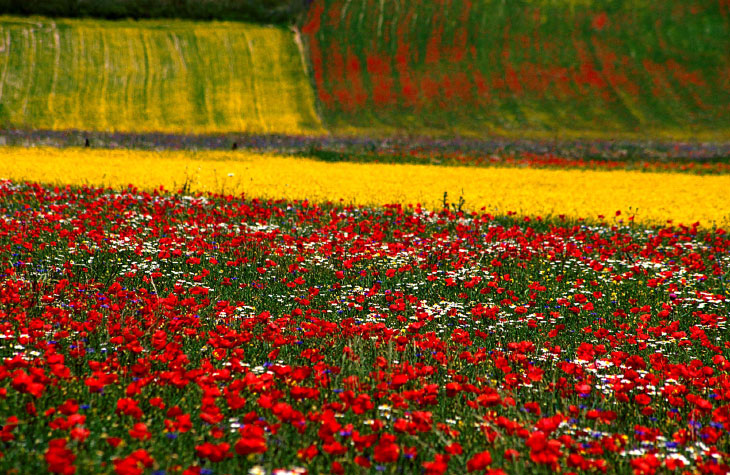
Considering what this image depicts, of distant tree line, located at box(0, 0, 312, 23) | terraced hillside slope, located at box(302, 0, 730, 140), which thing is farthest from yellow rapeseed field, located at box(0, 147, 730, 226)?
distant tree line, located at box(0, 0, 312, 23)

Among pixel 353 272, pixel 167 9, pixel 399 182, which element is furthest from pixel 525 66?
pixel 353 272

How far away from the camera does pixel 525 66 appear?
5031cm

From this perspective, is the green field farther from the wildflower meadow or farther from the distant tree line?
the distant tree line

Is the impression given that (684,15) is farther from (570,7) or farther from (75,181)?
(75,181)

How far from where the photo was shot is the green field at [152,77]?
135ft

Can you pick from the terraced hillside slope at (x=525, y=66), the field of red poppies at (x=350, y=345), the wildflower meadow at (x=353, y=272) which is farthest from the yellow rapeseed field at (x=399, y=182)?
the terraced hillside slope at (x=525, y=66)

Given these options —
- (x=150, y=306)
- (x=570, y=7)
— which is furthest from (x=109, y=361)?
(x=570, y=7)

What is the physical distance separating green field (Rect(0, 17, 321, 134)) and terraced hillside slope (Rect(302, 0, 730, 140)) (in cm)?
301

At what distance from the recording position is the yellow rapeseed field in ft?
52.4

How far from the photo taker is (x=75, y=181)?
1705cm

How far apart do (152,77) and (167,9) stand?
10630mm

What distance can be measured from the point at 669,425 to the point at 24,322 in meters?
5.01

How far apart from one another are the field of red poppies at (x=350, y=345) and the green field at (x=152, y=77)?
96.1ft

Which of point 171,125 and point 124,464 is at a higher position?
point 124,464
